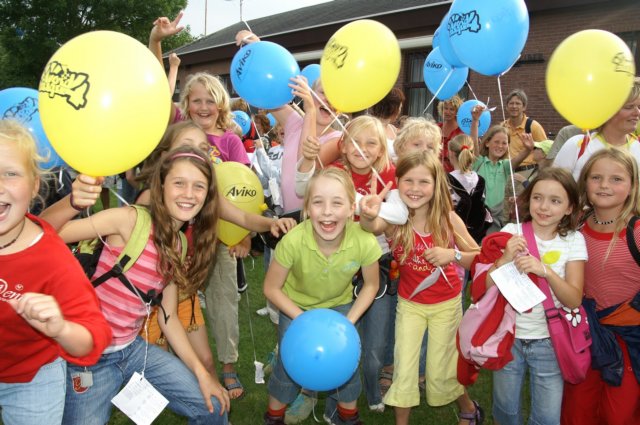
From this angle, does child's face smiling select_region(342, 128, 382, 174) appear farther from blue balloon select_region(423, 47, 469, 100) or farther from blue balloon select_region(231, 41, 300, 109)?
blue balloon select_region(423, 47, 469, 100)

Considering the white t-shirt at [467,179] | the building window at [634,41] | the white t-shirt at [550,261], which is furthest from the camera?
the building window at [634,41]

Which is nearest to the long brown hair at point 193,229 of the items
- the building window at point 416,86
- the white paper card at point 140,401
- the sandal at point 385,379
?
the white paper card at point 140,401

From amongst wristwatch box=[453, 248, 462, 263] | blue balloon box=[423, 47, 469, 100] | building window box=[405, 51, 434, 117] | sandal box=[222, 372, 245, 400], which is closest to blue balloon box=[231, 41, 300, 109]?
wristwatch box=[453, 248, 462, 263]

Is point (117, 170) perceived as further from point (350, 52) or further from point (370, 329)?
point (370, 329)

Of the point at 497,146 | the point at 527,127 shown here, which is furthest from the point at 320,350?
the point at 527,127

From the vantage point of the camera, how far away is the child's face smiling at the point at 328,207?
2.56 m

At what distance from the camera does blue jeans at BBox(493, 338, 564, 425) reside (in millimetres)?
2506

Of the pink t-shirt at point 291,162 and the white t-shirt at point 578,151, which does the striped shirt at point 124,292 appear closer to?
the pink t-shirt at point 291,162

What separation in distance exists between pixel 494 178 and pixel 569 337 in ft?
9.29

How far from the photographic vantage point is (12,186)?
1.66 metres

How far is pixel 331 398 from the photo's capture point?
3.01 m

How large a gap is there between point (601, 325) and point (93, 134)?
2656 mm

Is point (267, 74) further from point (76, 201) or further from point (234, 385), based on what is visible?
point (234, 385)

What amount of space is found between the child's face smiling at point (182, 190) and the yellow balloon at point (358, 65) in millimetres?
1050
